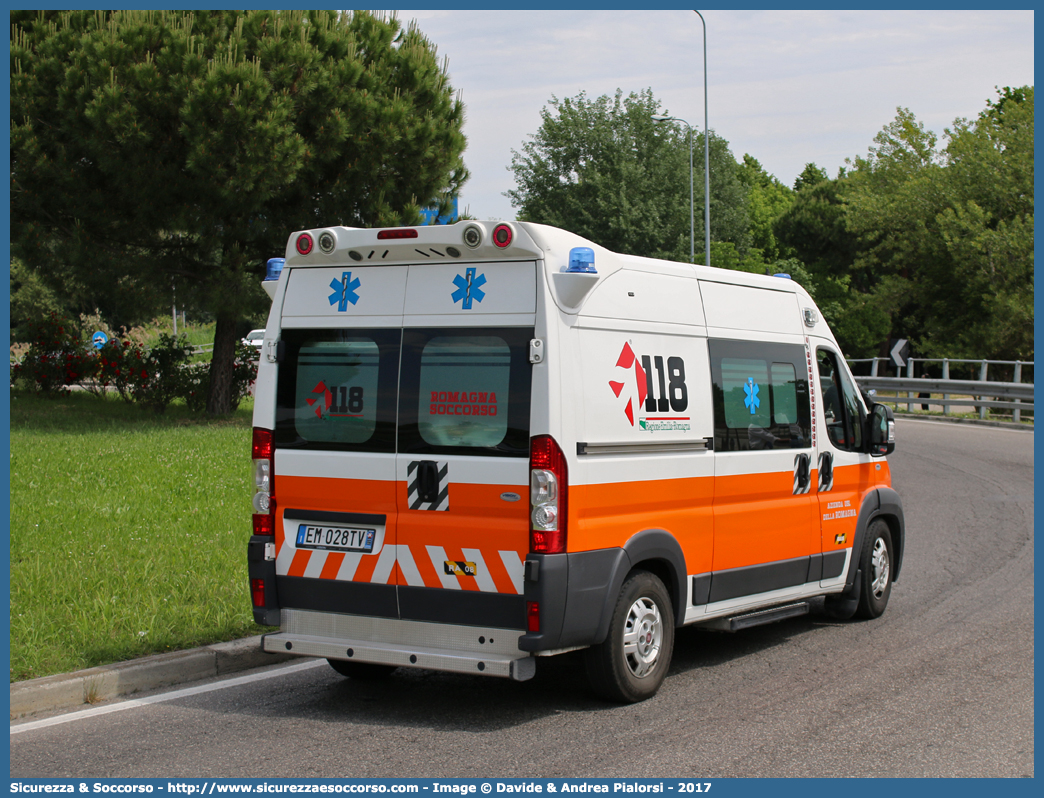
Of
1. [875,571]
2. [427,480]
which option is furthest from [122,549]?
[875,571]

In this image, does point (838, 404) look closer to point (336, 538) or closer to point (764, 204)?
point (336, 538)

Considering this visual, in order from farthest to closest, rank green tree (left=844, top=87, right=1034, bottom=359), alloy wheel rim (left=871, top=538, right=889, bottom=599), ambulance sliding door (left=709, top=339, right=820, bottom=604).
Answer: green tree (left=844, top=87, right=1034, bottom=359)
alloy wheel rim (left=871, top=538, right=889, bottom=599)
ambulance sliding door (left=709, top=339, right=820, bottom=604)

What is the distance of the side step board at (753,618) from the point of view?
6793 mm

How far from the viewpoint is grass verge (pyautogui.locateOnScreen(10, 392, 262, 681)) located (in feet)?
22.2

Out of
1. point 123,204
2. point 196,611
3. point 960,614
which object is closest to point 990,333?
point 123,204

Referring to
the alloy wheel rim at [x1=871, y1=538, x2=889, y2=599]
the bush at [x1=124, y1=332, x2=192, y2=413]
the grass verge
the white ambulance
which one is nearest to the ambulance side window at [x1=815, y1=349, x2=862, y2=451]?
the alloy wheel rim at [x1=871, y1=538, x2=889, y2=599]

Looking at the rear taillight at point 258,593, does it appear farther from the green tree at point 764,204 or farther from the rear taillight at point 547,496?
the green tree at point 764,204

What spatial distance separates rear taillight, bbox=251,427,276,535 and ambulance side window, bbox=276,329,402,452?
90 millimetres

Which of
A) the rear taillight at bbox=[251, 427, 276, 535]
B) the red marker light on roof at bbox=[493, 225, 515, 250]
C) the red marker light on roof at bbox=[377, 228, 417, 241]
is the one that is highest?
the red marker light on roof at bbox=[377, 228, 417, 241]

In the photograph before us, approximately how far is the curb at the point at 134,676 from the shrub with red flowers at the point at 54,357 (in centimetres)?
1942

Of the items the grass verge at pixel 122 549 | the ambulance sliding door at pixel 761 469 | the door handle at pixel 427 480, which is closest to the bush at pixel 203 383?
the grass verge at pixel 122 549

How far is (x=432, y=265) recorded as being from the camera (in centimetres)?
598

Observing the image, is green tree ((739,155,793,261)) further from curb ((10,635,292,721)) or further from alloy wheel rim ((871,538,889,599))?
curb ((10,635,292,721))
